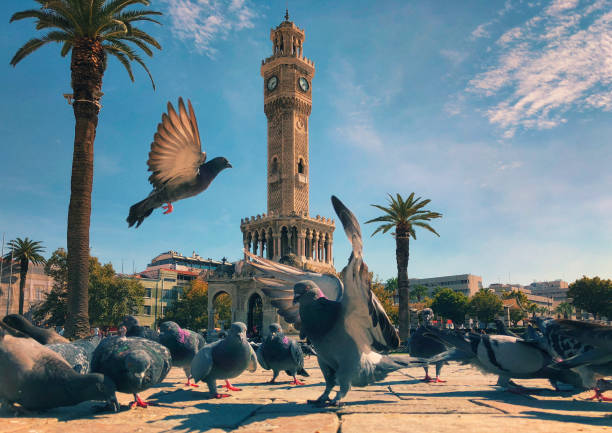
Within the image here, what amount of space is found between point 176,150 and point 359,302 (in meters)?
3.97

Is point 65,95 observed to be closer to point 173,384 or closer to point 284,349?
point 173,384

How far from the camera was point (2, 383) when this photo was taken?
4.58 metres

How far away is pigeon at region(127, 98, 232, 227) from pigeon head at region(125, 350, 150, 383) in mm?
3163

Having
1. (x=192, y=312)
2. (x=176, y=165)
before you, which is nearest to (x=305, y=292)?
(x=176, y=165)

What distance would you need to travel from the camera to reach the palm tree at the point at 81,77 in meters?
13.4

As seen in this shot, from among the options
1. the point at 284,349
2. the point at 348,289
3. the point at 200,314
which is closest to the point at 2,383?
the point at 348,289

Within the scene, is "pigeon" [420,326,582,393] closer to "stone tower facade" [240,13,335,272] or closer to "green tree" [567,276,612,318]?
"stone tower facade" [240,13,335,272]

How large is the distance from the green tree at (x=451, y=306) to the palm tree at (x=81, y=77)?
7137cm

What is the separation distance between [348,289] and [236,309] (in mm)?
40170

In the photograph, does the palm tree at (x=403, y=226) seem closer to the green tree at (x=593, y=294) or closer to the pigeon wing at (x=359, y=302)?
the pigeon wing at (x=359, y=302)

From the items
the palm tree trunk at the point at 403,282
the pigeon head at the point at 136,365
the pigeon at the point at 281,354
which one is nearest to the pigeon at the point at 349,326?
the pigeon head at the point at 136,365

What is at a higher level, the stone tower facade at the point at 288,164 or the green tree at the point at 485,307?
the stone tower facade at the point at 288,164

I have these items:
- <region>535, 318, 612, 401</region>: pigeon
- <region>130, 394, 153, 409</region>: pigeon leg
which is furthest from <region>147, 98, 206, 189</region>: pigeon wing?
<region>535, 318, 612, 401</region>: pigeon

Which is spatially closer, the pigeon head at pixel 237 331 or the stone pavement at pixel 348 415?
the stone pavement at pixel 348 415
